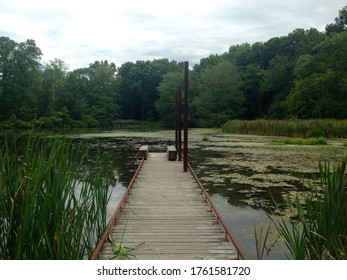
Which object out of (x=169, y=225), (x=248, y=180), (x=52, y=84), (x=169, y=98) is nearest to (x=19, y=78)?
(x=52, y=84)

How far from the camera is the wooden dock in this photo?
4.38 m

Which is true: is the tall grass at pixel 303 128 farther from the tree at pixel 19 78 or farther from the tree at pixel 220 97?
the tree at pixel 19 78

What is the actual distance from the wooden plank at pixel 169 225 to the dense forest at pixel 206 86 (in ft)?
87.9

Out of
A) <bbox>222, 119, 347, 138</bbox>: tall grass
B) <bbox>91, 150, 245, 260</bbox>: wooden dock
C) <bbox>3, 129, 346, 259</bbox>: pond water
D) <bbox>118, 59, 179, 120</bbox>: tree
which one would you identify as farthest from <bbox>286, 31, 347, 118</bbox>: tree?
<bbox>118, 59, 179, 120</bbox>: tree

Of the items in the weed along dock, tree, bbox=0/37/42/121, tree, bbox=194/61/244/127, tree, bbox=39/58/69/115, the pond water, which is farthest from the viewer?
tree, bbox=194/61/244/127

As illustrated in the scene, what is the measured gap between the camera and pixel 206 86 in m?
55.4

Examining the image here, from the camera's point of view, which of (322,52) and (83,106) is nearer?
(322,52)

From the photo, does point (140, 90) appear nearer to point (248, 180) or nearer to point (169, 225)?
point (248, 180)

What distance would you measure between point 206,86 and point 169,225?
168 feet

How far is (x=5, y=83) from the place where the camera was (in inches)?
1683

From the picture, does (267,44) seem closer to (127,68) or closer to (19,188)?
(127,68)

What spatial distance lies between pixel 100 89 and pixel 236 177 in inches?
2343

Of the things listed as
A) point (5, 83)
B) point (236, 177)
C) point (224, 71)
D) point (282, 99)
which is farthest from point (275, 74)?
point (236, 177)

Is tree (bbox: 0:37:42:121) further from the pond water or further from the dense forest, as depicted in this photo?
the pond water
